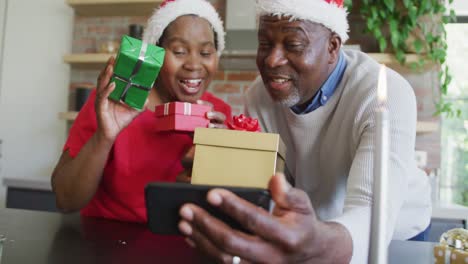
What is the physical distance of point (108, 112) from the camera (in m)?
1.06

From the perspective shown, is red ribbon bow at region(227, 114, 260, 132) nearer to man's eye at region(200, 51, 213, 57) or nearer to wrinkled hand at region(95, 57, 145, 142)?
wrinkled hand at region(95, 57, 145, 142)

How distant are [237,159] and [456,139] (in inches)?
97.5

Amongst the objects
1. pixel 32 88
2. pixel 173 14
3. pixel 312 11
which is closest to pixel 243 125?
pixel 312 11

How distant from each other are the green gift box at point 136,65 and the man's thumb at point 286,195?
20.8 inches

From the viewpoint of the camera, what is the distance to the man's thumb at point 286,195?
48 cm

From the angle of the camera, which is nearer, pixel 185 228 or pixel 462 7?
pixel 185 228

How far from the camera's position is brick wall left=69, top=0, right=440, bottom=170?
2.78 meters

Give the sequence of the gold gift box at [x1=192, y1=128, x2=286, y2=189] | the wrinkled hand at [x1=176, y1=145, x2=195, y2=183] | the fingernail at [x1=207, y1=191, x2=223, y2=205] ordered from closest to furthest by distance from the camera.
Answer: the fingernail at [x1=207, y1=191, x2=223, y2=205]
the gold gift box at [x1=192, y1=128, x2=286, y2=189]
the wrinkled hand at [x1=176, y1=145, x2=195, y2=183]

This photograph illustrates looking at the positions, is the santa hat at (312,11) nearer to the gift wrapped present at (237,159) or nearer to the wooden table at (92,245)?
the gift wrapped present at (237,159)

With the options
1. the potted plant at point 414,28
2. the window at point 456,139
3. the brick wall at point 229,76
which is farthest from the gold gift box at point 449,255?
the window at point 456,139

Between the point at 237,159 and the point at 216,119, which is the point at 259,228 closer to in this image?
the point at 237,159

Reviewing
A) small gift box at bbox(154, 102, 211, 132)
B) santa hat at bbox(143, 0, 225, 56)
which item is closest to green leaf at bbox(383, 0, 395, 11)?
santa hat at bbox(143, 0, 225, 56)

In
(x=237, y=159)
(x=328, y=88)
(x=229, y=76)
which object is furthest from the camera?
(x=229, y=76)

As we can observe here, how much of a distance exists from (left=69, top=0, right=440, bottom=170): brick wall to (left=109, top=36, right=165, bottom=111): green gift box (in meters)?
2.03
